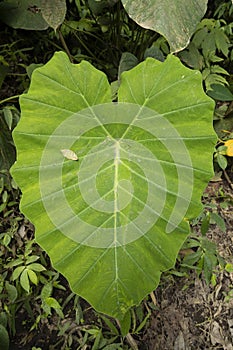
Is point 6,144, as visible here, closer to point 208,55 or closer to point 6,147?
point 6,147

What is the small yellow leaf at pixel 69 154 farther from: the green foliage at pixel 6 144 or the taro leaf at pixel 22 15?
the taro leaf at pixel 22 15

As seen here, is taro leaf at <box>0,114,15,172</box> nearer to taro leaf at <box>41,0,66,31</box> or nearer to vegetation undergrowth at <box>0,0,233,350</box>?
vegetation undergrowth at <box>0,0,233,350</box>

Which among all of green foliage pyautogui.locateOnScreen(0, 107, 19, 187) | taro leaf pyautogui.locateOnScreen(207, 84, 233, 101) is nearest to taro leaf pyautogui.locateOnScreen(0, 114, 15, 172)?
green foliage pyautogui.locateOnScreen(0, 107, 19, 187)

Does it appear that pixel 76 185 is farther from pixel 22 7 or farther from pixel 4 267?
pixel 22 7

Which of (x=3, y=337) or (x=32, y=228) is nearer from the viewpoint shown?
(x=3, y=337)

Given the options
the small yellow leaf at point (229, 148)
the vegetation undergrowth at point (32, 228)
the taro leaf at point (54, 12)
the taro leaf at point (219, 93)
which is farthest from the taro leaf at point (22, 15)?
the small yellow leaf at point (229, 148)

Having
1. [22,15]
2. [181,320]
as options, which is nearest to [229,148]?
[181,320]
